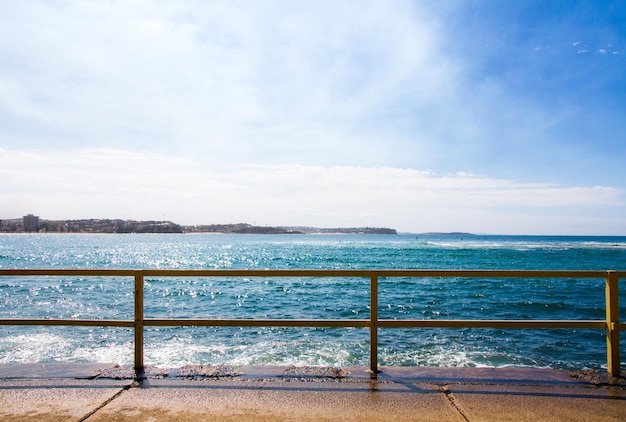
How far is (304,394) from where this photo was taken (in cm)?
419

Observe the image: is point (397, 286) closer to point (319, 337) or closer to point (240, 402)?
point (319, 337)

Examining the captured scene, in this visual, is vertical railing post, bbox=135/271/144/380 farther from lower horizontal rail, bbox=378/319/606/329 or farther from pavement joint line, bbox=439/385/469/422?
pavement joint line, bbox=439/385/469/422

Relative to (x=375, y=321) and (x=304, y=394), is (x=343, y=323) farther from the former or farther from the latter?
(x=304, y=394)

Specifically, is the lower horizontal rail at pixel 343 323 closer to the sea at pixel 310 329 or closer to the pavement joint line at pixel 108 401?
the pavement joint line at pixel 108 401

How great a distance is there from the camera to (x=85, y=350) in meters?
11.1

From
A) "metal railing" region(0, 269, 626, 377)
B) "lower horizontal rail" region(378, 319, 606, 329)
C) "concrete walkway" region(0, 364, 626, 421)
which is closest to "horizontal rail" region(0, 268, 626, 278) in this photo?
"metal railing" region(0, 269, 626, 377)

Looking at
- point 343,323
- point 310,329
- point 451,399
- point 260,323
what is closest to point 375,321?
point 343,323

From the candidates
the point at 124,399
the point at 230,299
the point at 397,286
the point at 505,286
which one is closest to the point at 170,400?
the point at 124,399

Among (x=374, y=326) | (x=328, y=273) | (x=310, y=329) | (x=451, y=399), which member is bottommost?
(x=310, y=329)

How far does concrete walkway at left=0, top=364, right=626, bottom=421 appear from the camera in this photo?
3.73m

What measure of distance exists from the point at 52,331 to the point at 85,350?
296 cm

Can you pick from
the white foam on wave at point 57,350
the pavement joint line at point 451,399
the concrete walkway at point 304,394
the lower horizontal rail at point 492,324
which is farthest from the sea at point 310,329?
the pavement joint line at point 451,399

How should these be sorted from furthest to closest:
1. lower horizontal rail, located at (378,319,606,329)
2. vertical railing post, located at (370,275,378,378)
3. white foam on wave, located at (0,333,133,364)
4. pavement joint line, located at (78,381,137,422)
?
white foam on wave, located at (0,333,133,364), vertical railing post, located at (370,275,378,378), lower horizontal rail, located at (378,319,606,329), pavement joint line, located at (78,381,137,422)

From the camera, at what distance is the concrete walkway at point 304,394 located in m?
3.73
